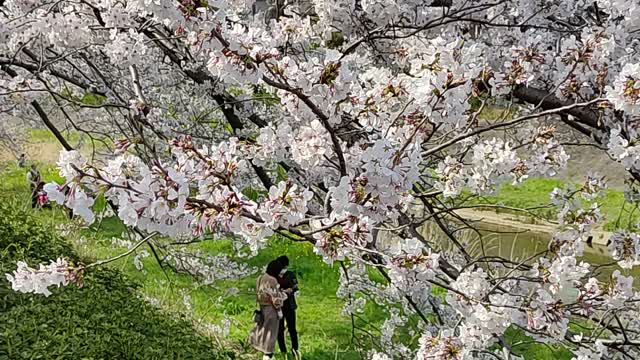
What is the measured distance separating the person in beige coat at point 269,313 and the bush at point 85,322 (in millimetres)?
332

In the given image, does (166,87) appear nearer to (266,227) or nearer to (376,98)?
(376,98)

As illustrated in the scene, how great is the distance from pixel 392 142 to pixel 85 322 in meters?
3.20

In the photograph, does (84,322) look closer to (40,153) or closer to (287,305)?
(287,305)

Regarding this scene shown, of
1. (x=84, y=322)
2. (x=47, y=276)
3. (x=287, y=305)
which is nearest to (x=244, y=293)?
(x=287, y=305)

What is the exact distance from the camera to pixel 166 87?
16.7 feet

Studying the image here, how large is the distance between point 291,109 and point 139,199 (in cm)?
76

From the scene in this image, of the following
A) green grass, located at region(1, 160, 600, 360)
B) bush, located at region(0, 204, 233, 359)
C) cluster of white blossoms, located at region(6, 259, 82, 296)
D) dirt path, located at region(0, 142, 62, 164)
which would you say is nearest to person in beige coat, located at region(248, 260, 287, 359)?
green grass, located at region(1, 160, 600, 360)

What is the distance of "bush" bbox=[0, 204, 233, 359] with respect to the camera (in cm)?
421

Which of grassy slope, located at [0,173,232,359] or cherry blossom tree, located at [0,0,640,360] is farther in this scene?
grassy slope, located at [0,173,232,359]

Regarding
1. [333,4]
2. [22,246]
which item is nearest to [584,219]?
[333,4]

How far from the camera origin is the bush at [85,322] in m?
4.21

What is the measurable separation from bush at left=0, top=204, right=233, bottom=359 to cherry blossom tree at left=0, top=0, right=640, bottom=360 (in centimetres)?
140

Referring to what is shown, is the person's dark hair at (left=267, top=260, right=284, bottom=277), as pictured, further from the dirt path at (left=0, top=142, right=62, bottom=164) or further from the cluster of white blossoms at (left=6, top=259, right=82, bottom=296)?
the dirt path at (left=0, top=142, right=62, bottom=164)

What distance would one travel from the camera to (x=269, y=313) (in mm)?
5727
